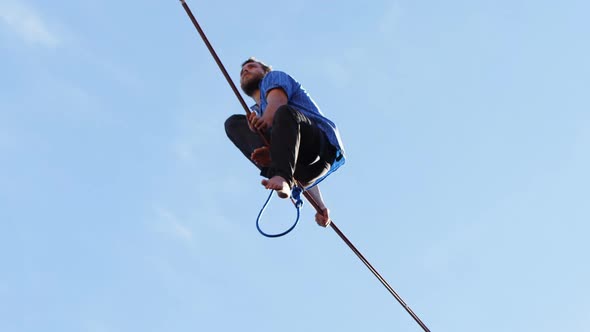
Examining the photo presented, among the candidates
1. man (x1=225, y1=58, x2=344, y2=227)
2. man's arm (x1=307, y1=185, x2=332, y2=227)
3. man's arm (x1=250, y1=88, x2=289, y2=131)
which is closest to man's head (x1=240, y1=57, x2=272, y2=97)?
man (x1=225, y1=58, x2=344, y2=227)

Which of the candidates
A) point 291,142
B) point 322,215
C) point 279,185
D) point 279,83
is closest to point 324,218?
point 322,215

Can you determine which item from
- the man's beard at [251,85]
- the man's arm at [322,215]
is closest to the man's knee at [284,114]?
the man's beard at [251,85]

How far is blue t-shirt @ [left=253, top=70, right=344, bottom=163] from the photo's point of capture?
823cm

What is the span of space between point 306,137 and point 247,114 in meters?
0.52

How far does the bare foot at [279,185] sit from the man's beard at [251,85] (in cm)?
132

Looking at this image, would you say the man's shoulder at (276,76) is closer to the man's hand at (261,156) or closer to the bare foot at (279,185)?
the man's hand at (261,156)

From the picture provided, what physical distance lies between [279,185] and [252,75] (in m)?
1.46

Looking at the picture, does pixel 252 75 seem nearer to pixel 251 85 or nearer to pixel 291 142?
pixel 251 85

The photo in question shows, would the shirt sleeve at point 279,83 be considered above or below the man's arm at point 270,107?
above

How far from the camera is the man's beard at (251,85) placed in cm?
874

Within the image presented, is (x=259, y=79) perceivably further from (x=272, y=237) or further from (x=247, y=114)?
(x=272, y=237)

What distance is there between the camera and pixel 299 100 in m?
8.38

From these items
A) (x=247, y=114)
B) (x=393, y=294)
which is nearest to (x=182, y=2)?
(x=247, y=114)

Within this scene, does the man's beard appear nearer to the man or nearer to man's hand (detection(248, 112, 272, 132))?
the man
